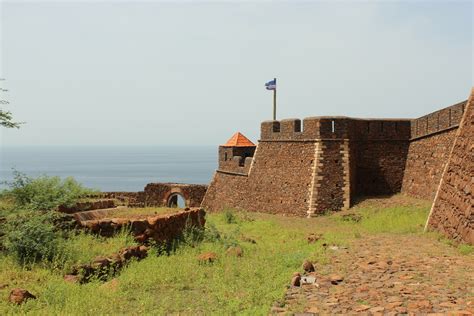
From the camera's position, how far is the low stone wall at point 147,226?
28.1 feet

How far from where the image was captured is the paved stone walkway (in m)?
5.00

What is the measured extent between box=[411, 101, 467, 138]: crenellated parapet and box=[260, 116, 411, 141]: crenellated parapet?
645 mm

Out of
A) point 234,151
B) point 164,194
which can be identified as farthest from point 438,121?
point 164,194

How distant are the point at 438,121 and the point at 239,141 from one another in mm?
11435

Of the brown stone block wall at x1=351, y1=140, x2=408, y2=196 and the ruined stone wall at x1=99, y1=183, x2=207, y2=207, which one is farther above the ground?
the brown stone block wall at x1=351, y1=140, x2=408, y2=196

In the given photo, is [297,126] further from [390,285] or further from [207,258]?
[390,285]

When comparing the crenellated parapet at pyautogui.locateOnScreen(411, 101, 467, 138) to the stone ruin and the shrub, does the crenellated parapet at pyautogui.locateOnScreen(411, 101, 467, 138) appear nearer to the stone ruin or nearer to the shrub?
the stone ruin

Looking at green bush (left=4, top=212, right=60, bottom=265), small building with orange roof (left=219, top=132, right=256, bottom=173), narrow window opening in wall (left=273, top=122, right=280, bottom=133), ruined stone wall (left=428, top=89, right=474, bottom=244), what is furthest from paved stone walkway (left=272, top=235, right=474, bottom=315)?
small building with orange roof (left=219, top=132, right=256, bottom=173)

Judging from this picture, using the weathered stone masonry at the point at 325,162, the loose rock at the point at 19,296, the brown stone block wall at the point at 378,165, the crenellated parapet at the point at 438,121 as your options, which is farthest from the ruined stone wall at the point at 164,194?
the loose rock at the point at 19,296

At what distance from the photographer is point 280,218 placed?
56.7ft

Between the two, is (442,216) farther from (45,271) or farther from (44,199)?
(44,199)

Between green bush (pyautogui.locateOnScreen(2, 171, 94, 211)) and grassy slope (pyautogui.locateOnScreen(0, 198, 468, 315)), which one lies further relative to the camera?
green bush (pyautogui.locateOnScreen(2, 171, 94, 211))

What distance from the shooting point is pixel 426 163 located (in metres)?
16.4

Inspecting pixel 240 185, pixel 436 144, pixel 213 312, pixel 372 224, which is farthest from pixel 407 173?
pixel 213 312
